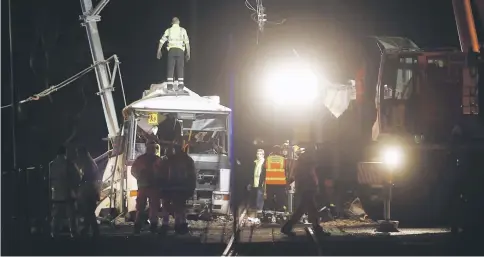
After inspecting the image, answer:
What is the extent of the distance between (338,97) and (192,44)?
11.1 metres

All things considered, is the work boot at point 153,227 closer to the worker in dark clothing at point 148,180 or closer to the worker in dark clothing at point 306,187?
the worker in dark clothing at point 148,180

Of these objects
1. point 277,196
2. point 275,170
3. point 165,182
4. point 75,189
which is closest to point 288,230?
point 165,182

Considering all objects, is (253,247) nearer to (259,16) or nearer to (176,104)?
(176,104)

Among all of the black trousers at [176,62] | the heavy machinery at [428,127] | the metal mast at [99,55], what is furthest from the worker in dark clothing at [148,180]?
the metal mast at [99,55]

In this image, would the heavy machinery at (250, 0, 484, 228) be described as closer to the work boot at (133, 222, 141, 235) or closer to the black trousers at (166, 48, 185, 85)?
the work boot at (133, 222, 141, 235)

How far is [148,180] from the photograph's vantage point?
12406 millimetres

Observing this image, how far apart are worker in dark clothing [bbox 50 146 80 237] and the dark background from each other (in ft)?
7.06

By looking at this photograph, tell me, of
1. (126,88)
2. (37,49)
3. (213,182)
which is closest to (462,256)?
(213,182)

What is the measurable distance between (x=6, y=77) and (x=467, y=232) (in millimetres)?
10377

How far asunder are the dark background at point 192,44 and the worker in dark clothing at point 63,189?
84.7 inches

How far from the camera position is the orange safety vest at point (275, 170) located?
620 inches

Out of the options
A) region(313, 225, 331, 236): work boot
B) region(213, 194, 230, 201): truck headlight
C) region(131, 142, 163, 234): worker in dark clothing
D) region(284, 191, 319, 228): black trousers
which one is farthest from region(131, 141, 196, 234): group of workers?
region(213, 194, 230, 201): truck headlight

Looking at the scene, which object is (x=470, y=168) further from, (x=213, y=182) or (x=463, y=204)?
(x=213, y=182)

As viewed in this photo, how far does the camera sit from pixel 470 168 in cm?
1229
